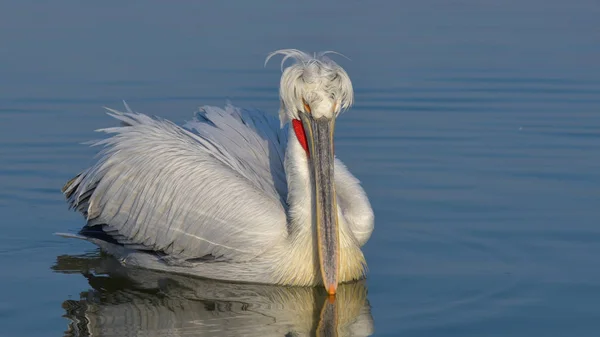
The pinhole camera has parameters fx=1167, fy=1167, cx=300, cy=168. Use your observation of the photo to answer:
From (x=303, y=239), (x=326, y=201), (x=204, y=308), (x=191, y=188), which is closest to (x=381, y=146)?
(x=191, y=188)

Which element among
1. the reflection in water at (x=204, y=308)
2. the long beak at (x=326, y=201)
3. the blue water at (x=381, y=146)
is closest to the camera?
the reflection in water at (x=204, y=308)

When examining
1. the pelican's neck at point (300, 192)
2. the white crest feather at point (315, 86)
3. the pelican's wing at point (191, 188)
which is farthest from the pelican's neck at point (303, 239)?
the white crest feather at point (315, 86)

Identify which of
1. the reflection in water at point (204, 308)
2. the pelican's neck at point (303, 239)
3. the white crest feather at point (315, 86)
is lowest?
the reflection in water at point (204, 308)

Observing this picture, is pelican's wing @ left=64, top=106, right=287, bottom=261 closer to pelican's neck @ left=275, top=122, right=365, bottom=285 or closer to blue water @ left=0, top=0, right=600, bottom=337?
pelican's neck @ left=275, top=122, right=365, bottom=285

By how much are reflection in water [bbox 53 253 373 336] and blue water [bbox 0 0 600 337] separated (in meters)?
0.02

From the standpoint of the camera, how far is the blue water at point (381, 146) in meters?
6.61

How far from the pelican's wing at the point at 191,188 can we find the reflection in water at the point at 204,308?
0.78 feet

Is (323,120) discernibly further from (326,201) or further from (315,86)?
(326,201)

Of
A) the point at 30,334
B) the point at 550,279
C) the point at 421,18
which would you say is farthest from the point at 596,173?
the point at 421,18

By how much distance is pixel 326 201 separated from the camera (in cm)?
674

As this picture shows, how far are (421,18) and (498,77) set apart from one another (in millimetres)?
2644

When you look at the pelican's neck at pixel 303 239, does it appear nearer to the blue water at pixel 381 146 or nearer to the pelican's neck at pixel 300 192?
the pelican's neck at pixel 300 192

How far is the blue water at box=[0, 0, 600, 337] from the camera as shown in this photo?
661cm

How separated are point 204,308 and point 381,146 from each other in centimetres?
376
